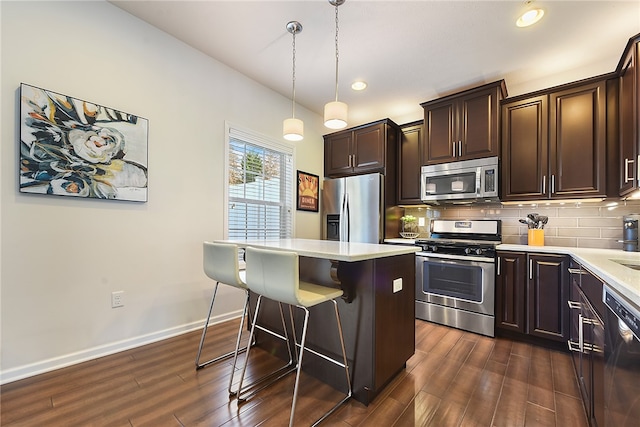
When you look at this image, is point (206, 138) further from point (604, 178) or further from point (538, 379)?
point (604, 178)

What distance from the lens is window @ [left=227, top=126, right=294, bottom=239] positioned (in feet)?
10.2

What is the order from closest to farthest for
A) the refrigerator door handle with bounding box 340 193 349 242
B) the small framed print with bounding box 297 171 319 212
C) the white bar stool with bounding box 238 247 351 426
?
1. the white bar stool with bounding box 238 247 351 426
2. the refrigerator door handle with bounding box 340 193 349 242
3. the small framed print with bounding box 297 171 319 212

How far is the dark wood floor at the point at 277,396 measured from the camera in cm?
145

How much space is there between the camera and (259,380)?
1797mm

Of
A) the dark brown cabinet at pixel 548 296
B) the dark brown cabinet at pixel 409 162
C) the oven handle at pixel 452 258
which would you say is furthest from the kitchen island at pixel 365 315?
the dark brown cabinet at pixel 409 162

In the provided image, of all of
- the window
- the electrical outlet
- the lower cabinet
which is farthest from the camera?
the window

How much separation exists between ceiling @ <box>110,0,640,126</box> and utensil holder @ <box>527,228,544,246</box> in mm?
1639

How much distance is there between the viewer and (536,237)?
109 inches

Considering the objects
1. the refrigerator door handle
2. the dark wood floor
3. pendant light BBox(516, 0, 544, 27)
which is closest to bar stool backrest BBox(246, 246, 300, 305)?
the dark wood floor

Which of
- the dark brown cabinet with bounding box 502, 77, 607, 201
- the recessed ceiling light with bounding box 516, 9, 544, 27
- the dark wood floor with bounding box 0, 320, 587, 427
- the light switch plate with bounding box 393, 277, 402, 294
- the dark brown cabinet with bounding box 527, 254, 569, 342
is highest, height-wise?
the recessed ceiling light with bounding box 516, 9, 544, 27

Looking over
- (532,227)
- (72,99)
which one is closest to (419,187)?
(532,227)

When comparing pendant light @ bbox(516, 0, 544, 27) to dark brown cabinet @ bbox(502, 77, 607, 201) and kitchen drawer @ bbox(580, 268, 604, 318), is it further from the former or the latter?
kitchen drawer @ bbox(580, 268, 604, 318)

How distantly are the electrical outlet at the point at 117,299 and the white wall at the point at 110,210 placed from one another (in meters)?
0.03

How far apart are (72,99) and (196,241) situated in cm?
146
